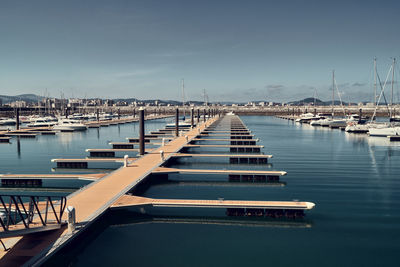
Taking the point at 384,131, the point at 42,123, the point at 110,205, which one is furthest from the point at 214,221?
the point at 42,123

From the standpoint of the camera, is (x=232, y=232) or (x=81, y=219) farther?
(x=232, y=232)

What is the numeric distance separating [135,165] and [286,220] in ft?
45.9

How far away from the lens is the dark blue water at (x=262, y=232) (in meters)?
13.0

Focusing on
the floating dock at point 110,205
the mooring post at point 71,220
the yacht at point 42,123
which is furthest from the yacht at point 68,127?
the mooring post at point 71,220

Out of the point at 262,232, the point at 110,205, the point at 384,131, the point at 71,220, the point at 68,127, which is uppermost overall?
the point at 68,127

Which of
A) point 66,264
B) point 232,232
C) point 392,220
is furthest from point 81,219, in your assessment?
point 392,220

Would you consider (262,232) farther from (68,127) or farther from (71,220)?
(68,127)

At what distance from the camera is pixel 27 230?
1152cm

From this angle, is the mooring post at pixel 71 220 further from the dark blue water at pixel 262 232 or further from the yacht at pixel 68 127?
the yacht at pixel 68 127

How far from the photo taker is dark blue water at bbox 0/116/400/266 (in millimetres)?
13047

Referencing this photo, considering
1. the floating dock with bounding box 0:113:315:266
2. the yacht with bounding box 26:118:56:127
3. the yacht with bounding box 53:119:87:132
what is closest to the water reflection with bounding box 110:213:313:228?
the floating dock with bounding box 0:113:315:266

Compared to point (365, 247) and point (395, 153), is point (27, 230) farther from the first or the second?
point (395, 153)

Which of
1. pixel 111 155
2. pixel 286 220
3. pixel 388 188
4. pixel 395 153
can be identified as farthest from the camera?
pixel 395 153

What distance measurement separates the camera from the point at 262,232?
15.7 meters
